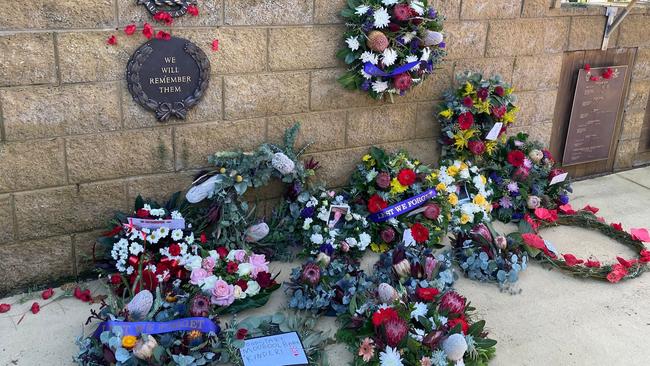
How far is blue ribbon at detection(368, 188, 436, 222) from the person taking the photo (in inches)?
150

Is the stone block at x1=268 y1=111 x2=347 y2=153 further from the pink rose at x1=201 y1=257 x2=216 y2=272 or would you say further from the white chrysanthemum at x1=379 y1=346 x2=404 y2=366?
the white chrysanthemum at x1=379 y1=346 x2=404 y2=366

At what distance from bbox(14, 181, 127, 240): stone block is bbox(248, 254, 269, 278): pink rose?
2.40 ft

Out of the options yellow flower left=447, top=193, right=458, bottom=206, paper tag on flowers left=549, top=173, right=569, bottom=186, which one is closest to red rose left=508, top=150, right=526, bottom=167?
paper tag on flowers left=549, top=173, right=569, bottom=186

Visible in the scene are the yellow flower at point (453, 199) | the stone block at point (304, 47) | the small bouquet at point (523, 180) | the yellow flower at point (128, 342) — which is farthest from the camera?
the small bouquet at point (523, 180)

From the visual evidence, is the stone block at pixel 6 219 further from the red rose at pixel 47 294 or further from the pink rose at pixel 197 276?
the pink rose at pixel 197 276

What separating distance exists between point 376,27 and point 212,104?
1.07 m

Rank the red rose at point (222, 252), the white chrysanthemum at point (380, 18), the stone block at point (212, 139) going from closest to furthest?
the red rose at point (222, 252) < the stone block at point (212, 139) < the white chrysanthemum at point (380, 18)

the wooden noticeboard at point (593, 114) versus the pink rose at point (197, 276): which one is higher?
the wooden noticeboard at point (593, 114)

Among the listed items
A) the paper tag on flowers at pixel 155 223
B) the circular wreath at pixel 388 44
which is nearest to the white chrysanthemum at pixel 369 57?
the circular wreath at pixel 388 44

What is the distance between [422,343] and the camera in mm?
2699

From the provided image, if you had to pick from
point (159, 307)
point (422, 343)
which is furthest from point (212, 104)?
point (422, 343)

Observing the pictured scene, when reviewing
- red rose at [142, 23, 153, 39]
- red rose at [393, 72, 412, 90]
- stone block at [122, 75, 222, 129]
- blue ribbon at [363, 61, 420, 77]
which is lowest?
stone block at [122, 75, 222, 129]

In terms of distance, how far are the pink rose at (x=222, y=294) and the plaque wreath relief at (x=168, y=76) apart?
3.17ft

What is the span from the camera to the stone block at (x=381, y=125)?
4078 millimetres
